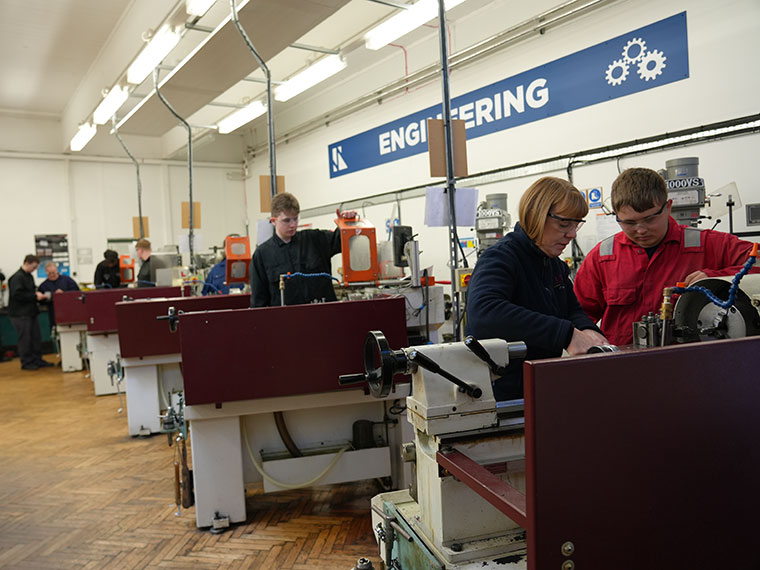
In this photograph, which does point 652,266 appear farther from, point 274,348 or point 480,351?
point 274,348

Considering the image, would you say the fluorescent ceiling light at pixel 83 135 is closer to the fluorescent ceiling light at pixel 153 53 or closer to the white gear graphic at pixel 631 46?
the fluorescent ceiling light at pixel 153 53

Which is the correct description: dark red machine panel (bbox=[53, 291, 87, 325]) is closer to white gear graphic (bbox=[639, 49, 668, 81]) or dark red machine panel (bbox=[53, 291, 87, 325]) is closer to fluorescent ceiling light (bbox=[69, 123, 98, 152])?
fluorescent ceiling light (bbox=[69, 123, 98, 152])

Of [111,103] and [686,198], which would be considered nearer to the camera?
[686,198]

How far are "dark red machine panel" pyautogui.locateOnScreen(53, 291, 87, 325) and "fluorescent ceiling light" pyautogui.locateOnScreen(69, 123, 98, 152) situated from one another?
2602mm

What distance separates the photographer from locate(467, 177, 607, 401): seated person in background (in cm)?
133

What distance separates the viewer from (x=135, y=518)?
2746 mm

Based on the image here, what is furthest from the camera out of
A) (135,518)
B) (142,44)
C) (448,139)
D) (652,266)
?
(142,44)

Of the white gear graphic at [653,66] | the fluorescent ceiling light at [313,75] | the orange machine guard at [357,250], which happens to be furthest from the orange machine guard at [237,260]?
the white gear graphic at [653,66]

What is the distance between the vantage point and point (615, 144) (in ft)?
14.6

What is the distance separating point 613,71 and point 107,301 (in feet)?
14.6

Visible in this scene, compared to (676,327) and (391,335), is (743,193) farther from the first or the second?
(676,327)

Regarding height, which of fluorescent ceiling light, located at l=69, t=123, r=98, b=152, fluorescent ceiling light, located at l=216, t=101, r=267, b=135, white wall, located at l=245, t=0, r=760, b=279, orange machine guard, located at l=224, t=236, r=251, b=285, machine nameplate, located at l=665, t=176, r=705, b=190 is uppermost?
fluorescent ceiling light, located at l=69, t=123, r=98, b=152

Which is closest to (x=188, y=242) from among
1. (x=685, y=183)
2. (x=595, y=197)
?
(x=595, y=197)

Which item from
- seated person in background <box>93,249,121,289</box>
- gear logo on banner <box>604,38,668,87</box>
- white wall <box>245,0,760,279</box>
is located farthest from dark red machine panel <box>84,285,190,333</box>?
gear logo on banner <box>604,38,668,87</box>
